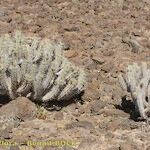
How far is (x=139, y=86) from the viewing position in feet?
19.6

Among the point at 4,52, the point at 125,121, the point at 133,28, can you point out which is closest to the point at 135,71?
the point at 125,121

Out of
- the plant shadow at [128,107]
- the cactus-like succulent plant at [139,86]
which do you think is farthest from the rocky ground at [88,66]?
the cactus-like succulent plant at [139,86]

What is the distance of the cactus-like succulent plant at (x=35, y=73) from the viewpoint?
6.08 m

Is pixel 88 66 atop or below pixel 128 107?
atop

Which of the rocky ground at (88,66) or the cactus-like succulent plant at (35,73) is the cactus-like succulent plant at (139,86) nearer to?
the rocky ground at (88,66)

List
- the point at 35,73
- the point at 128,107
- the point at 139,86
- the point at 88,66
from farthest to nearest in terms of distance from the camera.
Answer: the point at 88,66 → the point at 128,107 → the point at 35,73 → the point at 139,86

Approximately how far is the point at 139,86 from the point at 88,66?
131cm

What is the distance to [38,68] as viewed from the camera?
6137mm

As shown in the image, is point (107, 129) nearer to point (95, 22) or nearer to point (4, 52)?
point (4, 52)

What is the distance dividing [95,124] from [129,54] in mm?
2056

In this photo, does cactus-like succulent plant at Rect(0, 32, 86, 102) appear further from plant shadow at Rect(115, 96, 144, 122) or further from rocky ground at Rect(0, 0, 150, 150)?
plant shadow at Rect(115, 96, 144, 122)

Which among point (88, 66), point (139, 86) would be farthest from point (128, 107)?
point (88, 66)

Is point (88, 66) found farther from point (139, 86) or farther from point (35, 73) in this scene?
point (139, 86)

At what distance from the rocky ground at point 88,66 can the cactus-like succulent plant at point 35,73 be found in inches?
6.6
